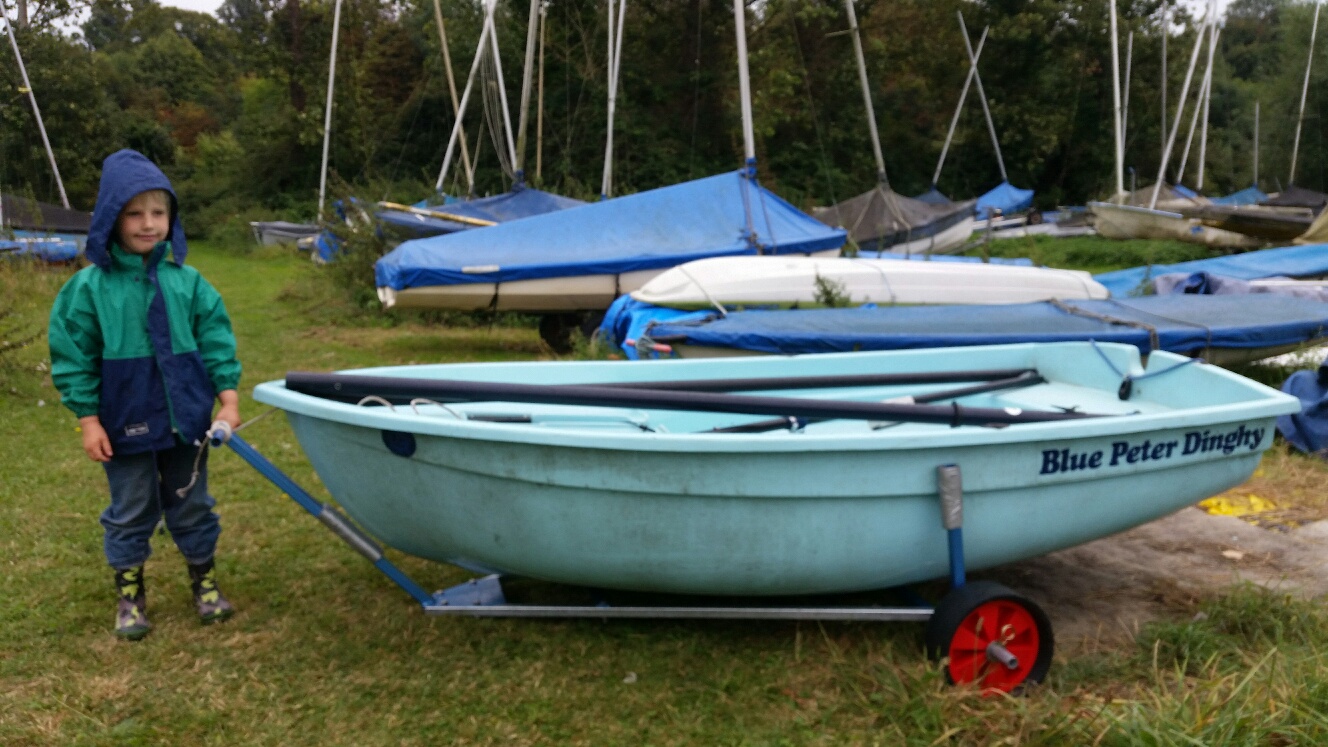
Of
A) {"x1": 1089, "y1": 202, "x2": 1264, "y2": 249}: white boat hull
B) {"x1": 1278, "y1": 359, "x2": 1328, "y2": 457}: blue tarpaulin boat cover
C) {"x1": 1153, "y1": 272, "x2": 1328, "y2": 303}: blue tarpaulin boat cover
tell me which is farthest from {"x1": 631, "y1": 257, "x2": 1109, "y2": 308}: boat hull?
{"x1": 1089, "y1": 202, "x2": 1264, "y2": 249}: white boat hull

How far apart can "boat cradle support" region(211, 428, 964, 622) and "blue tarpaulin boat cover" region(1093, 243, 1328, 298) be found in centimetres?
817

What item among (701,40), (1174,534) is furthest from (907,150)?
(1174,534)

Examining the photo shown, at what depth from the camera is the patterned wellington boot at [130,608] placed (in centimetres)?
360

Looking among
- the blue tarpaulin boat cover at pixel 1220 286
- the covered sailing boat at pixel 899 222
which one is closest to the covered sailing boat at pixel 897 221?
the covered sailing boat at pixel 899 222

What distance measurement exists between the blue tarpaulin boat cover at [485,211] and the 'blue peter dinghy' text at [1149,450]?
967cm

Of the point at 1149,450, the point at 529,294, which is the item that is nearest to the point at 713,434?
the point at 1149,450

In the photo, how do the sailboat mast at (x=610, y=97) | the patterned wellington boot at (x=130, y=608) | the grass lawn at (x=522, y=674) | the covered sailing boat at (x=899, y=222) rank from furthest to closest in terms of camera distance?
the sailboat mast at (x=610, y=97) < the covered sailing boat at (x=899, y=222) < the patterned wellington boot at (x=130, y=608) < the grass lawn at (x=522, y=674)

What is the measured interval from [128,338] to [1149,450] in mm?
3313

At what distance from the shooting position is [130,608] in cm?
363

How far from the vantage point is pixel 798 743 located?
298cm

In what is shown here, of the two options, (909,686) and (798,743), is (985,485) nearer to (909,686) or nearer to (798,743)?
(909,686)

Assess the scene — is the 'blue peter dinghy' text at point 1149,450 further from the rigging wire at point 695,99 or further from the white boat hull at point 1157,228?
the rigging wire at point 695,99

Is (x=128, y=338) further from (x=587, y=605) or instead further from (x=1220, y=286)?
(x=1220, y=286)

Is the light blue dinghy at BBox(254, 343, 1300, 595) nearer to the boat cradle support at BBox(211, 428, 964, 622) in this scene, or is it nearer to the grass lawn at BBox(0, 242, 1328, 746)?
the boat cradle support at BBox(211, 428, 964, 622)
